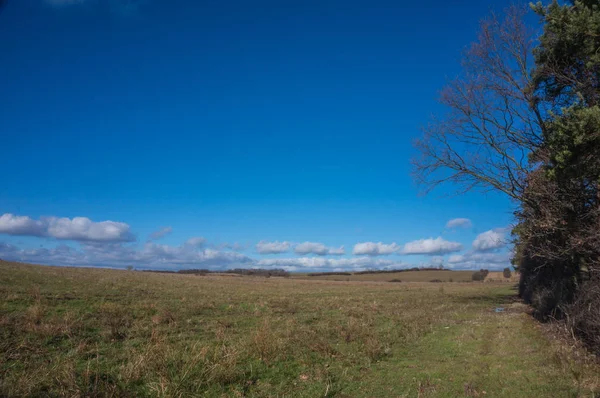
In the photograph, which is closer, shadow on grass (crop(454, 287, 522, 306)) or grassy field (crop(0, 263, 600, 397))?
grassy field (crop(0, 263, 600, 397))

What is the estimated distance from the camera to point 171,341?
40.9ft

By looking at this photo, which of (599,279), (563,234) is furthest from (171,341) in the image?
(563,234)

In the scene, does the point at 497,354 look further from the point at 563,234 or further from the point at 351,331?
the point at 563,234

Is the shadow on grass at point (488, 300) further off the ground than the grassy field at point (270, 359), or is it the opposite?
the grassy field at point (270, 359)

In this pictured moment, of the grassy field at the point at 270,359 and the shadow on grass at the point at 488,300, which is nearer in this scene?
the grassy field at the point at 270,359

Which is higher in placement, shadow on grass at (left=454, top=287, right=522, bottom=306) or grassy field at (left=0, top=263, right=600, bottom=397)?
grassy field at (left=0, top=263, right=600, bottom=397)

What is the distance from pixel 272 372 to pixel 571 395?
6.44m

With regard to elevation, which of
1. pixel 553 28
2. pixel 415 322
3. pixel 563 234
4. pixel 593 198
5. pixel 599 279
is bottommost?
pixel 415 322

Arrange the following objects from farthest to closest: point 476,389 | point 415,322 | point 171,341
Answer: point 415,322, point 171,341, point 476,389

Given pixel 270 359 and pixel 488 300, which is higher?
pixel 270 359

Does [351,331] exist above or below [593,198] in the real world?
below

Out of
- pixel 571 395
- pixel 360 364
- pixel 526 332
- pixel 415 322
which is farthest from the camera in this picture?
pixel 415 322

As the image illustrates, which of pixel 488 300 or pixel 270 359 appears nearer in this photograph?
pixel 270 359

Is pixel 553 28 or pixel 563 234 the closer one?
pixel 553 28
